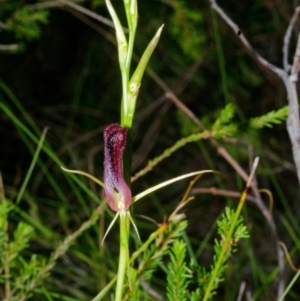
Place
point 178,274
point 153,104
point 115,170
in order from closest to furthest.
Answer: point 115,170, point 178,274, point 153,104

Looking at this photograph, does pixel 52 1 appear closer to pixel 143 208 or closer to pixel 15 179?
pixel 15 179

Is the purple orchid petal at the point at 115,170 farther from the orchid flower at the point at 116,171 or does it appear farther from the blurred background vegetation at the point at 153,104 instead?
the blurred background vegetation at the point at 153,104

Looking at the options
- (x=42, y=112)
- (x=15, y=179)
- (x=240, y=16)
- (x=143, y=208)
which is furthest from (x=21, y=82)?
(x=240, y=16)

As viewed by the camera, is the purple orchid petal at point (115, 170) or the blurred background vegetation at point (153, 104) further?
the blurred background vegetation at point (153, 104)

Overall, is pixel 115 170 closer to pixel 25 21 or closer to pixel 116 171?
pixel 116 171

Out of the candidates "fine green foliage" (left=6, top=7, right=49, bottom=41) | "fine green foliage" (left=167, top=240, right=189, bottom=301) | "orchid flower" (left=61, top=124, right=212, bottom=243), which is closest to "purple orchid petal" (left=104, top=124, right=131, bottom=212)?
"orchid flower" (left=61, top=124, right=212, bottom=243)

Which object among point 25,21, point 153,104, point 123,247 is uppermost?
point 25,21

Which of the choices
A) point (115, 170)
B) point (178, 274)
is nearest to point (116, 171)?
point (115, 170)

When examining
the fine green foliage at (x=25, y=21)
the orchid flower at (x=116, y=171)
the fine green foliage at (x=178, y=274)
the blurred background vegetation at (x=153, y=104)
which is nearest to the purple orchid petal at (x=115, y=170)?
the orchid flower at (x=116, y=171)

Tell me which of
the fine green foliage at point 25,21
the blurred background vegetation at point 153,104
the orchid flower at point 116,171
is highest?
the fine green foliage at point 25,21
